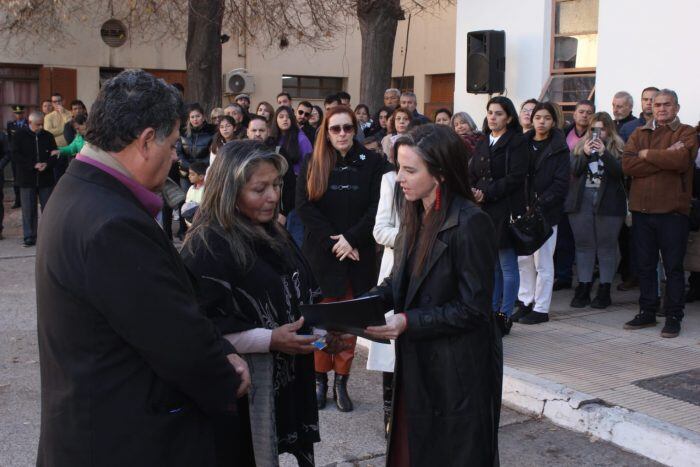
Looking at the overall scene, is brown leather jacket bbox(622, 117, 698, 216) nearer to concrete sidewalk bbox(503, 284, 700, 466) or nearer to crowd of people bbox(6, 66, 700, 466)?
concrete sidewalk bbox(503, 284, 700, 466)

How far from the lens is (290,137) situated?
31.7 ft

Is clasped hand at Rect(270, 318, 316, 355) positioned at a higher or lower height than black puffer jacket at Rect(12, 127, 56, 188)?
lower

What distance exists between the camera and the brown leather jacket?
723 centimetres

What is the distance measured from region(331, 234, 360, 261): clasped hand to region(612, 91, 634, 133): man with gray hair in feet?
15.5

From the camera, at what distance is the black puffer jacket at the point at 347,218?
19.5ft

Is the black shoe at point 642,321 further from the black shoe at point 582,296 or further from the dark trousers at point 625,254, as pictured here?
the dark trousers at point 625,254

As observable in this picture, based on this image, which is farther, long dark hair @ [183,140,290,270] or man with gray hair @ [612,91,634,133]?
man with gray hair @ [612,91,634,133]

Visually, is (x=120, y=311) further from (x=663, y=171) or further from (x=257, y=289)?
(x=663, y=171)

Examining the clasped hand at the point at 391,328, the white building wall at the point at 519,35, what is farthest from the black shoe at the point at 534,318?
the white building wall at the point at 519,35

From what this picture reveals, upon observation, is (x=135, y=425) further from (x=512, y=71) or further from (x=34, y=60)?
(x=34, y=60)

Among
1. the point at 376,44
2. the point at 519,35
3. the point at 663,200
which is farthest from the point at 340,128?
the point at 376,44

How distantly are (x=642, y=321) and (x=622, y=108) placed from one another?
2.88 metres

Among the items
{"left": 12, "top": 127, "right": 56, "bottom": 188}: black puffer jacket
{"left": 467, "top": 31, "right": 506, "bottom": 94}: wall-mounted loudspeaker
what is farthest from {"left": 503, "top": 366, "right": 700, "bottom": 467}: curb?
{"left": 12, "top": 127, "right": 56, "bottom": 188}: black puffer jacket

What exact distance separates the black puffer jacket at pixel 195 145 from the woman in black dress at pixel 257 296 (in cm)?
887
